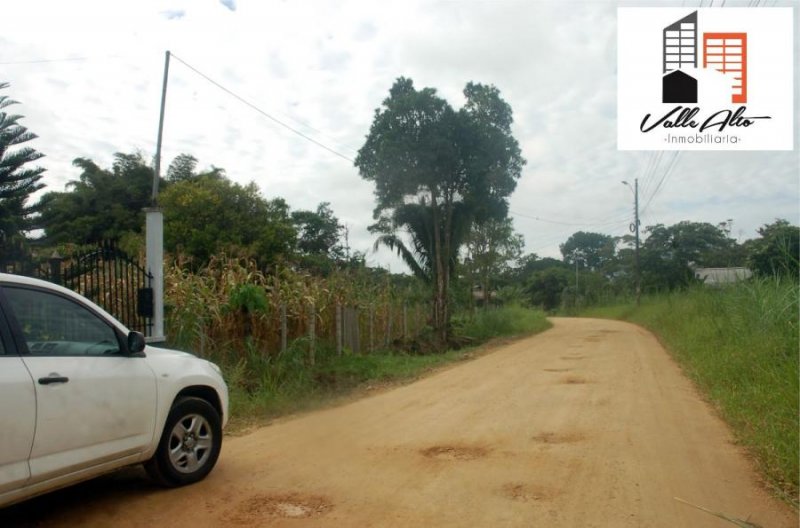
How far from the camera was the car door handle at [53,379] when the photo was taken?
425cm

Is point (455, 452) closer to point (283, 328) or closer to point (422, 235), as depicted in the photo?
point (283, 328)

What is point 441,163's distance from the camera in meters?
20.3

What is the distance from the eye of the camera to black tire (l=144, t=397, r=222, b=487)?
526cm

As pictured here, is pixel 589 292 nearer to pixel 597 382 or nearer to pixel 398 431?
pixel 597 382

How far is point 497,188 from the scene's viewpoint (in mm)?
21531

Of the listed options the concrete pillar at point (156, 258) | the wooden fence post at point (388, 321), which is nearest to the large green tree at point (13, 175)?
the concrete pillar at point (156, 258)

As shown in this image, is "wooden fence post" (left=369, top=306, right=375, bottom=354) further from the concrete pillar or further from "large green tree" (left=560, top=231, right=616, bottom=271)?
"large green tree" (left=560, top=231, right=616, bottom=271)

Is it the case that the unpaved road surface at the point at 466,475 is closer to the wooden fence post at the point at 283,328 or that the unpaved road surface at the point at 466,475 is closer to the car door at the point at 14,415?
the car door at the point at 14,415

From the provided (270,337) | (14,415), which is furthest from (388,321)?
(14,415)

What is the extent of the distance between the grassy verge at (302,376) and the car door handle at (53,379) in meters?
3.76

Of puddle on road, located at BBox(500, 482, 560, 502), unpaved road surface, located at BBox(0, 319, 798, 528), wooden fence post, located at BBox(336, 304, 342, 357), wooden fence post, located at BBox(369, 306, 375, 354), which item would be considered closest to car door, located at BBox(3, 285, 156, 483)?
unpaved road surface, located at BBox(0, 319, 798, 528)

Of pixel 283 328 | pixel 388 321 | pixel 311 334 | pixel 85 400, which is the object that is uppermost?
pixel 85 400

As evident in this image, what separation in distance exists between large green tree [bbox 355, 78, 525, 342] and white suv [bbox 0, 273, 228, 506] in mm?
15122

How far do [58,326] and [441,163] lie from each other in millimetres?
16398
